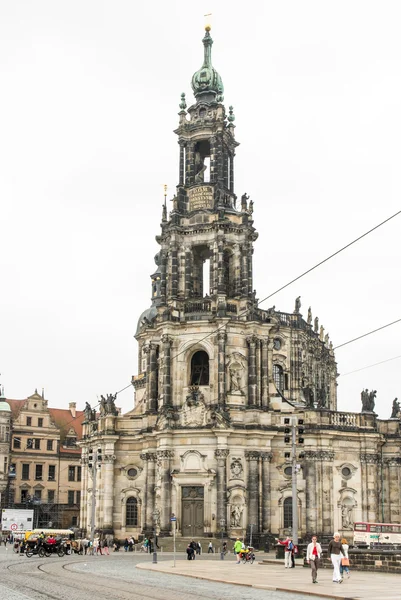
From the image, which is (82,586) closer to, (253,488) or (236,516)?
(236,516)

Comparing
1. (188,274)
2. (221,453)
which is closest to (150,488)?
(221,453)

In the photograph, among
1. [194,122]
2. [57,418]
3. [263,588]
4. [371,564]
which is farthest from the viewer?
[57,418]

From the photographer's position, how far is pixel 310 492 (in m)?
65.9

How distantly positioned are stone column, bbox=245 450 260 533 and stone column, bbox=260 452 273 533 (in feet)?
2.10

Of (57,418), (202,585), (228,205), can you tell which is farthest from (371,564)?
(57,418)

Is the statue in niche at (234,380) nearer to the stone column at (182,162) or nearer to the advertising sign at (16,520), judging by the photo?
the stone column at (182,162)

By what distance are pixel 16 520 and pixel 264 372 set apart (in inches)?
1066

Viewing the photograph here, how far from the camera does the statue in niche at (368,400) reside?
70.2 meters

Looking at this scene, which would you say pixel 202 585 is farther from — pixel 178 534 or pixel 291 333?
pixel 291 333

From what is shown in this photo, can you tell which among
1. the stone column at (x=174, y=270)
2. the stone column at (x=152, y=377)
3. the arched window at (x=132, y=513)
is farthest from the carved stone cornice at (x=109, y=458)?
the stone column at (x=174, y=270)

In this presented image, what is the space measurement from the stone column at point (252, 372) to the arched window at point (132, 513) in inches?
505

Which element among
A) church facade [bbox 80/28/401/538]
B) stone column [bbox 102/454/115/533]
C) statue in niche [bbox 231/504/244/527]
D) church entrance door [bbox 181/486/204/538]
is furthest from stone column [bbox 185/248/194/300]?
statue in niche [bbox 231/504/244/527]

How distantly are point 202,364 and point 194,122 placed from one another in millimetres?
20541

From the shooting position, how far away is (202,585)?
1174 inches
